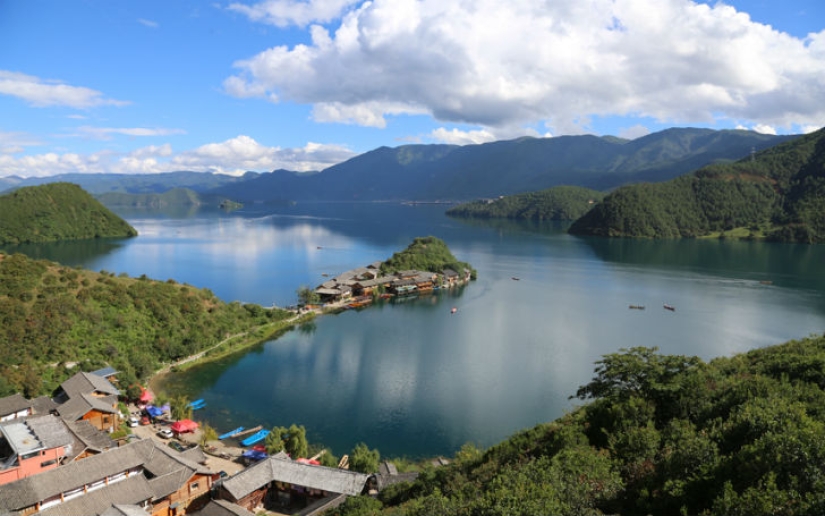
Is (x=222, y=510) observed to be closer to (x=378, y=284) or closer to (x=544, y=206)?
(x=378, y=284)

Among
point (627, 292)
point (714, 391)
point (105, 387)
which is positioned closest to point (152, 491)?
point (105, 387)

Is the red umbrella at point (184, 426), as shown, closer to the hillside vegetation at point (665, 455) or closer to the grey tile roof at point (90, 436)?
the grey tile roof at point (90, 436)

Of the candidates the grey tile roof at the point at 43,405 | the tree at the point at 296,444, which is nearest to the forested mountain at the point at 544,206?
the tree at the point at 296,444

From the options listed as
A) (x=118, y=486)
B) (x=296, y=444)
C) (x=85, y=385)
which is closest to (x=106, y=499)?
(x=118, y=486)

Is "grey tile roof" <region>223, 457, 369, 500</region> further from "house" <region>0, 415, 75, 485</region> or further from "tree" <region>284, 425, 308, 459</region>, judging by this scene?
"house" <region>0, 415, 75, 485</region>

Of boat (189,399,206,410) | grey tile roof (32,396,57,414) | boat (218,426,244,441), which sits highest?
grey tile roof (32,396,57,414)

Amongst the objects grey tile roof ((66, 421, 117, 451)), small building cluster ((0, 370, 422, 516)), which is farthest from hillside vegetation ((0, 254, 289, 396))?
small building cluster ((0, 370, 422, 516))
